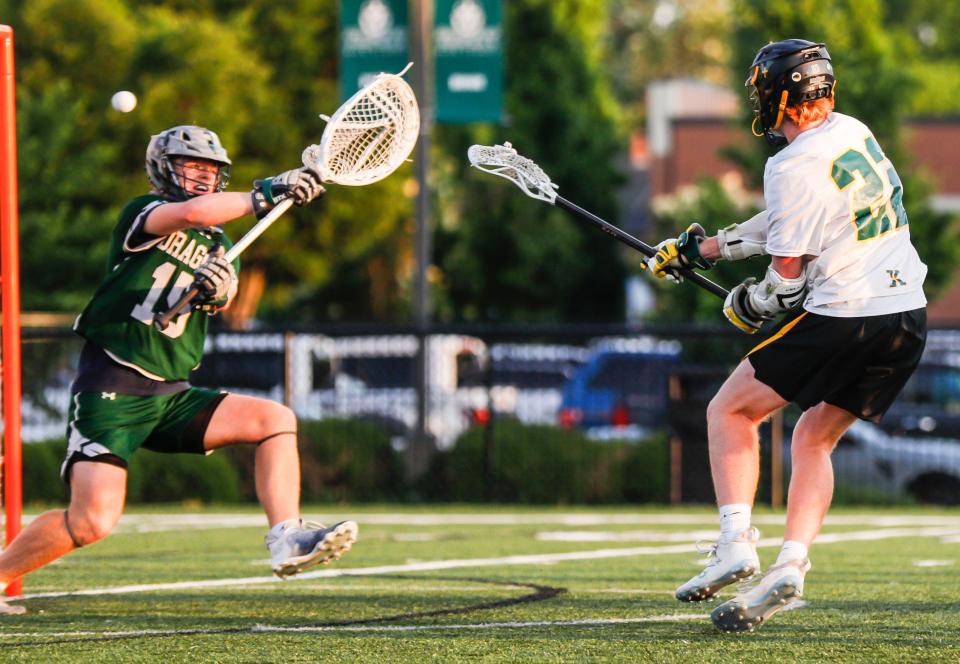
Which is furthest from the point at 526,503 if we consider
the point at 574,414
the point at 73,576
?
the point at 73,576

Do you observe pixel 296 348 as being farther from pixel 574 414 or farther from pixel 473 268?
pixel 473 268

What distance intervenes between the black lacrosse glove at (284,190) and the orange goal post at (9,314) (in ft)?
4.88

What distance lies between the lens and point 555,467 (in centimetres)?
1475

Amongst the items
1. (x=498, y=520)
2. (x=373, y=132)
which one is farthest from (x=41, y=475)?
(x=373, y=132)

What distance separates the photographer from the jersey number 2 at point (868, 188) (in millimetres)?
5781

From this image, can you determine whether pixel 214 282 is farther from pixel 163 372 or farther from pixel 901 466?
pixel 901 466

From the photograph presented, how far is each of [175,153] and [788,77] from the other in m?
2.46

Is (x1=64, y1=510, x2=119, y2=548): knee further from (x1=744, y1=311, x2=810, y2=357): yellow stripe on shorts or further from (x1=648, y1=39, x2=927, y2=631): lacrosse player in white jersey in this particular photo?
(x1=744, y1=311, x2=810, y2=357): yellow stripe on shorts

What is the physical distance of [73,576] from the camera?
27.6ft

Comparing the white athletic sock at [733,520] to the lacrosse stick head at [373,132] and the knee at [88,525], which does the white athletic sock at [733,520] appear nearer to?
the lacrosse stick head at [373,132]

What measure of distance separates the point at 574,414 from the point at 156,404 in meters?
9.26

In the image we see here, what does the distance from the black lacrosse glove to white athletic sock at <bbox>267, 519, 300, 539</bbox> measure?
121 centimetres

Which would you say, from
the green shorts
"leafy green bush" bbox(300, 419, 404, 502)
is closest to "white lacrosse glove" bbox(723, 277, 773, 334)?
the green shorts

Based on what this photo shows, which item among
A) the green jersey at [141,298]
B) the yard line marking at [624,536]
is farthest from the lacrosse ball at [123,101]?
the yard line marking at [624,536]
